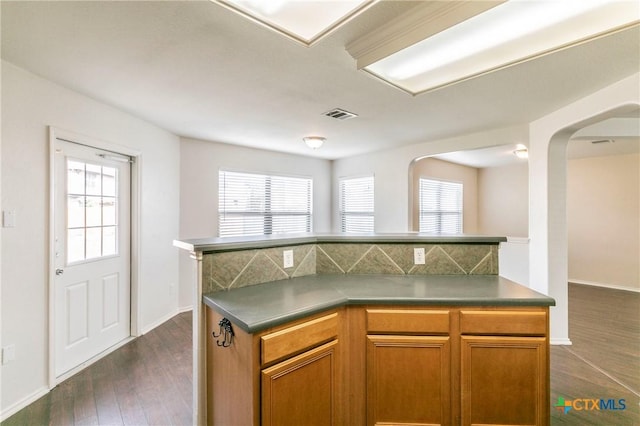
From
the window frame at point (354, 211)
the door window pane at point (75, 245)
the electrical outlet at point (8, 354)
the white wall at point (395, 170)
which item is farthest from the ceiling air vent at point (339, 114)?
the electrical outlet at point (8, 354)

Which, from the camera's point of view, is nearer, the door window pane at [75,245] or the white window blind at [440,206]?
the door window pane at [75,245]

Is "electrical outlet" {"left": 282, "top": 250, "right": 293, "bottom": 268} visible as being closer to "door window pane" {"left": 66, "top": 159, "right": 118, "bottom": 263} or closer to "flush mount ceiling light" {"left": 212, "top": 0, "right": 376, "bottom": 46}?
"flush mount ceiling light" {"left": 212, "top": 0, "right": 376, "bottom": 46}

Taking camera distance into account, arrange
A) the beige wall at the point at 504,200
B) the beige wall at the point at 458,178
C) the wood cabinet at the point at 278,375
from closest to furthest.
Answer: the wood cabinet at the point at 278,375 < the beige wall at the point at 458,178 < the beige wall at the point at 504,200

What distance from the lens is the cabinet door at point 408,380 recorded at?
5.22ft

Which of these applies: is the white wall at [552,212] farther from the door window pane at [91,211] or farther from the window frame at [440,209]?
the door window pane at [91,211]

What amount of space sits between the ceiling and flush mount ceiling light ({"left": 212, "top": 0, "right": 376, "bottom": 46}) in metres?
0.05

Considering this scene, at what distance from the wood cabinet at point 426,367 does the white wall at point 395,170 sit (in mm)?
3031

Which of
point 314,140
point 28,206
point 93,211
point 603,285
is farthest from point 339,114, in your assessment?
point 603,285

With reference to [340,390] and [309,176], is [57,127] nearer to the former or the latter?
[340,390]

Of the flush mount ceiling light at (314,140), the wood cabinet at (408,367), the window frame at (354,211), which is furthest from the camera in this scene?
the window frame at (354,211)

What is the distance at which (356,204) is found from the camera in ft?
18.7

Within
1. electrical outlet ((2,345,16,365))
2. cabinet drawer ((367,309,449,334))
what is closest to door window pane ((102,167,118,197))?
electrical outlet ((2,345,16,365))

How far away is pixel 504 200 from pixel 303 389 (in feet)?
23.2

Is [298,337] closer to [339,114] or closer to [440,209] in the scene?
[339,114]
